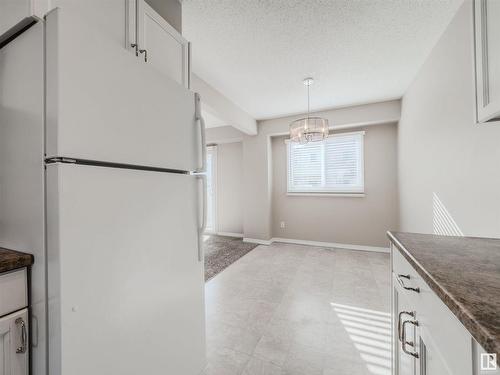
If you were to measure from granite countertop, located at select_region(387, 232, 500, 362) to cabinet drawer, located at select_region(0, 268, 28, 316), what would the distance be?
1.24m

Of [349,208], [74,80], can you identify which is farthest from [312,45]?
[349,208]

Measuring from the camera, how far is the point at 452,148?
1.90m

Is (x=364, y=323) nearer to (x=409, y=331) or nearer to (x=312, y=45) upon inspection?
(x=409, y=331)

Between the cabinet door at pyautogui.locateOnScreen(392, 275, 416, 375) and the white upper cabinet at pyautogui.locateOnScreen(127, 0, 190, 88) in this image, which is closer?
the cabinet door at pyautogui.locateOnScreen(392, 275, 416, 375)

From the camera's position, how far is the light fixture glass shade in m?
2.82

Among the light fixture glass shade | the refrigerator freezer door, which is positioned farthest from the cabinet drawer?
the light fixture glass shade

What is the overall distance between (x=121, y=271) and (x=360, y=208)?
410 cm

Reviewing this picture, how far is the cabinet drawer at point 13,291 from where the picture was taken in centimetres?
71

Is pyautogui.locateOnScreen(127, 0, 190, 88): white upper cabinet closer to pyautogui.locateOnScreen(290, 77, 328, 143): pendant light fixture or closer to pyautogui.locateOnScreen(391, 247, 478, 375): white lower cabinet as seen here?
pyautogui.locateOnScreen(391, 247, 478, 375): white lower cabinet

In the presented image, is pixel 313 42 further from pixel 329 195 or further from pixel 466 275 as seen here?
pixel 329 195

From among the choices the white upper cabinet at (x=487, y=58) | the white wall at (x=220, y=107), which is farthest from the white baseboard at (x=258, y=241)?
the white upper cabinet at (x=487, y=58)

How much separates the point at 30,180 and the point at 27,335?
0.52 m

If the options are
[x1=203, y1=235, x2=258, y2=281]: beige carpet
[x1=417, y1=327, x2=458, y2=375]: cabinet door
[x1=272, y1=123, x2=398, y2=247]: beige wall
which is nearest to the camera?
[x1=417, y1=327, x2=458, y2=375]: cabinet door

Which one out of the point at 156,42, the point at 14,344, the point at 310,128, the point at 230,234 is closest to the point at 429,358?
the point at 14,344
